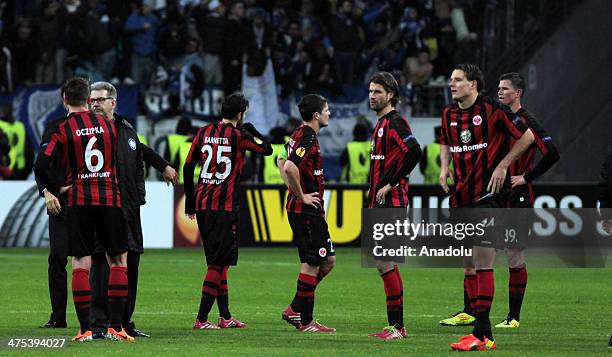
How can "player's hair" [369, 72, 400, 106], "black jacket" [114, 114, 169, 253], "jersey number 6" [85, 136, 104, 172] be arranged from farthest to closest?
"black jacket" [114, 114, 169, 253] < "player's hair" [369, 72, 400, 106] < "jersey number 6" [85, 136, 104, 172]

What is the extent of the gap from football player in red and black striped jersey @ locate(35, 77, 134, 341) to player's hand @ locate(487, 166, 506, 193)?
8.65 feet

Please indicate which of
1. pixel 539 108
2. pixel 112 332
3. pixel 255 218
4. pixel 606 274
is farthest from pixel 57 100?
pixel 112 332

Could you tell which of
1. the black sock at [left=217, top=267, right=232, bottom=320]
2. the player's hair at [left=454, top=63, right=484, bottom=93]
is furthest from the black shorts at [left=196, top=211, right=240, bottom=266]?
the player's hair at [left=454, top=63, right=484, bottom=93]

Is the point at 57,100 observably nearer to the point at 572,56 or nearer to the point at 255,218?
the point at 255,218

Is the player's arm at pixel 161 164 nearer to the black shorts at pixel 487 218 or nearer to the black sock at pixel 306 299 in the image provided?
the black sock at pixel 306 299

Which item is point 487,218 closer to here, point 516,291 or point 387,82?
point 387,82

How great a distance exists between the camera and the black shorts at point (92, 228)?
947 cm

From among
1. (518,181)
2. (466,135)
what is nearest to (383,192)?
(466,135)

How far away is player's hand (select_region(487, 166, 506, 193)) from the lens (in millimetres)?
9203

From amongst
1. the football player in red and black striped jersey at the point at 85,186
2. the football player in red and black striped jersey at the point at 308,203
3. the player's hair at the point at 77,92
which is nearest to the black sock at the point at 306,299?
the football player in red and black striped jersey at the point at 308,203

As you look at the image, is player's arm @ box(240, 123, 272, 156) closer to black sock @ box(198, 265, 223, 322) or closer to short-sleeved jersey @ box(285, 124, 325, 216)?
short-sleeved jersey @ box(285, 124, 325, 216)

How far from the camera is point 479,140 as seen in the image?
944cm

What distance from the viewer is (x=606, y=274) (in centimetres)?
1769

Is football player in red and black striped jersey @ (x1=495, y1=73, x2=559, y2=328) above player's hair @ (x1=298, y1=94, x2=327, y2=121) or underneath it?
underneath
